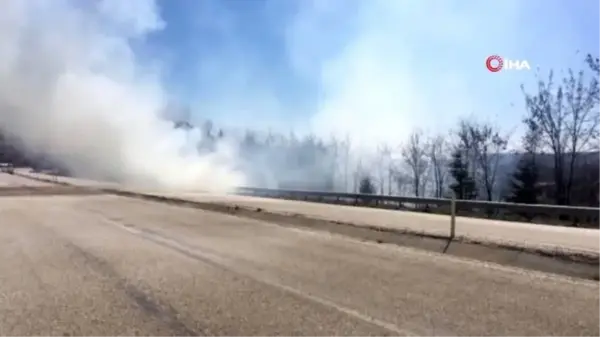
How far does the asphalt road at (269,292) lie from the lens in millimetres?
5488

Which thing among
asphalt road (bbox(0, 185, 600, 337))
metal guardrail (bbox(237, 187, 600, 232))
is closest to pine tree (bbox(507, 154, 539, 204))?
metal guardrail (bbox(237, 187, 600, 232))

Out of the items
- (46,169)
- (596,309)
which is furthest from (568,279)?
(46,169)

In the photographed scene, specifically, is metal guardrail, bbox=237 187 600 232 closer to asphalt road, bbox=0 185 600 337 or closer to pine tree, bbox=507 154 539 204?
asphalt road, bbox=0 185 600 337

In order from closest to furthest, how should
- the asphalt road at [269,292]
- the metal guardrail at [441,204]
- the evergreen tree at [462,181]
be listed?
1. the asphalt road at [269,292]
2. the metal guardrail at [441,204]
3. the evergreen tree at [462,181]

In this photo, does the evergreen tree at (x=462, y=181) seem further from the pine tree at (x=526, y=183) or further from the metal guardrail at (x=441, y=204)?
the metal guardrail at (x=441, y=204)

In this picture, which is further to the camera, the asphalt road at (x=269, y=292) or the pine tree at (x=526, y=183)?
the pine tree at (x=526, y=183)

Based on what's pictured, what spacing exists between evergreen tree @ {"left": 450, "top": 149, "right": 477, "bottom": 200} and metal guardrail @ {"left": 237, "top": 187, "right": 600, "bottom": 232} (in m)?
16.9

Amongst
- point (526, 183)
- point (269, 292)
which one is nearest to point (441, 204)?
point (269, 292)

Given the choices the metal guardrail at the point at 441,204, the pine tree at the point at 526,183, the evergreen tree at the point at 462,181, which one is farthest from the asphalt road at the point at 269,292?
the evergreen tree at the point at 462,181

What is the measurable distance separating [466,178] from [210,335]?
1716 inches

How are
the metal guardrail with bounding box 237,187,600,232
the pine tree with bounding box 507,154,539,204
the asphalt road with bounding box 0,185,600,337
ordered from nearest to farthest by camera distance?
the asphalt road with bounding box 0,185,600,337
the metal guardrail with bounding box 237,187,600,232
the pine tree with bounding box 507,154,539,204

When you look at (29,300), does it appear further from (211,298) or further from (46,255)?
(46,255)

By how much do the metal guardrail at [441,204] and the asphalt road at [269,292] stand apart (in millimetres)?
4613

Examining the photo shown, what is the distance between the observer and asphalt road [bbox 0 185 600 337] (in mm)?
5488
